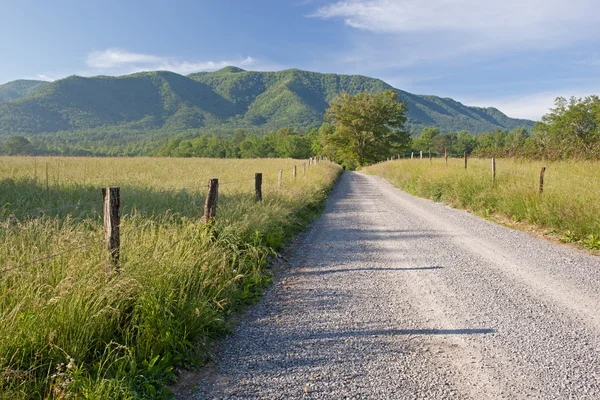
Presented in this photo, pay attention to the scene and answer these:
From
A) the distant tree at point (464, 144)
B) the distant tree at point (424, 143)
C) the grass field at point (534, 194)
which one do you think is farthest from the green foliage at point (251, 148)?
the grass field at point (534, 194)

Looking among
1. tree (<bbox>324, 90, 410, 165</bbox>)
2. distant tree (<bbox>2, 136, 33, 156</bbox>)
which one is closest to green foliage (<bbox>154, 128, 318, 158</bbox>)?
tree (<bbox>324, 90, 410, 165</bbox>)

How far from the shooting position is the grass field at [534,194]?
7.84 m

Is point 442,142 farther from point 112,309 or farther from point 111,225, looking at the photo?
point 112,309

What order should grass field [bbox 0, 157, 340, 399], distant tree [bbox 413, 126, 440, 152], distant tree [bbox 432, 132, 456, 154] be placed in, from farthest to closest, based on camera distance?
distant tree [bbox 432, 132, 456, 154] < distant tree [bbox 413, 126, 440, 152] < grass field [bbox 0, 157, 340, 399]

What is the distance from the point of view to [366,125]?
57.8m

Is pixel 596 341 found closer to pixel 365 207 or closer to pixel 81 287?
pixel 81 287

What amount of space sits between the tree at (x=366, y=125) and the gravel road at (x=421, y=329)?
5201cm

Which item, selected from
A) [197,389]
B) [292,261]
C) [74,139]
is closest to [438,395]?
[197,389]

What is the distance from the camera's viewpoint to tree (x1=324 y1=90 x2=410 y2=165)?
57.4m

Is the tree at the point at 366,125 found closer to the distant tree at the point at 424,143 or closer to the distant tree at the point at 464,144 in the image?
the distant tree at the point at 424,143

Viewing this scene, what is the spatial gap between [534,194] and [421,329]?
8.21m

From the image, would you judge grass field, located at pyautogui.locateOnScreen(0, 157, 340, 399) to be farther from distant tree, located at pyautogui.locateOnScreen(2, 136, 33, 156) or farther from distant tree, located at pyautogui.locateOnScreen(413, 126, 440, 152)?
distant tree, located at pyautogui.locateOnScreen(413, 126, 440, 152)

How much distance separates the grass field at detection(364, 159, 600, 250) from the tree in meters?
41.9

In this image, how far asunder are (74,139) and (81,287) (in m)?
162
